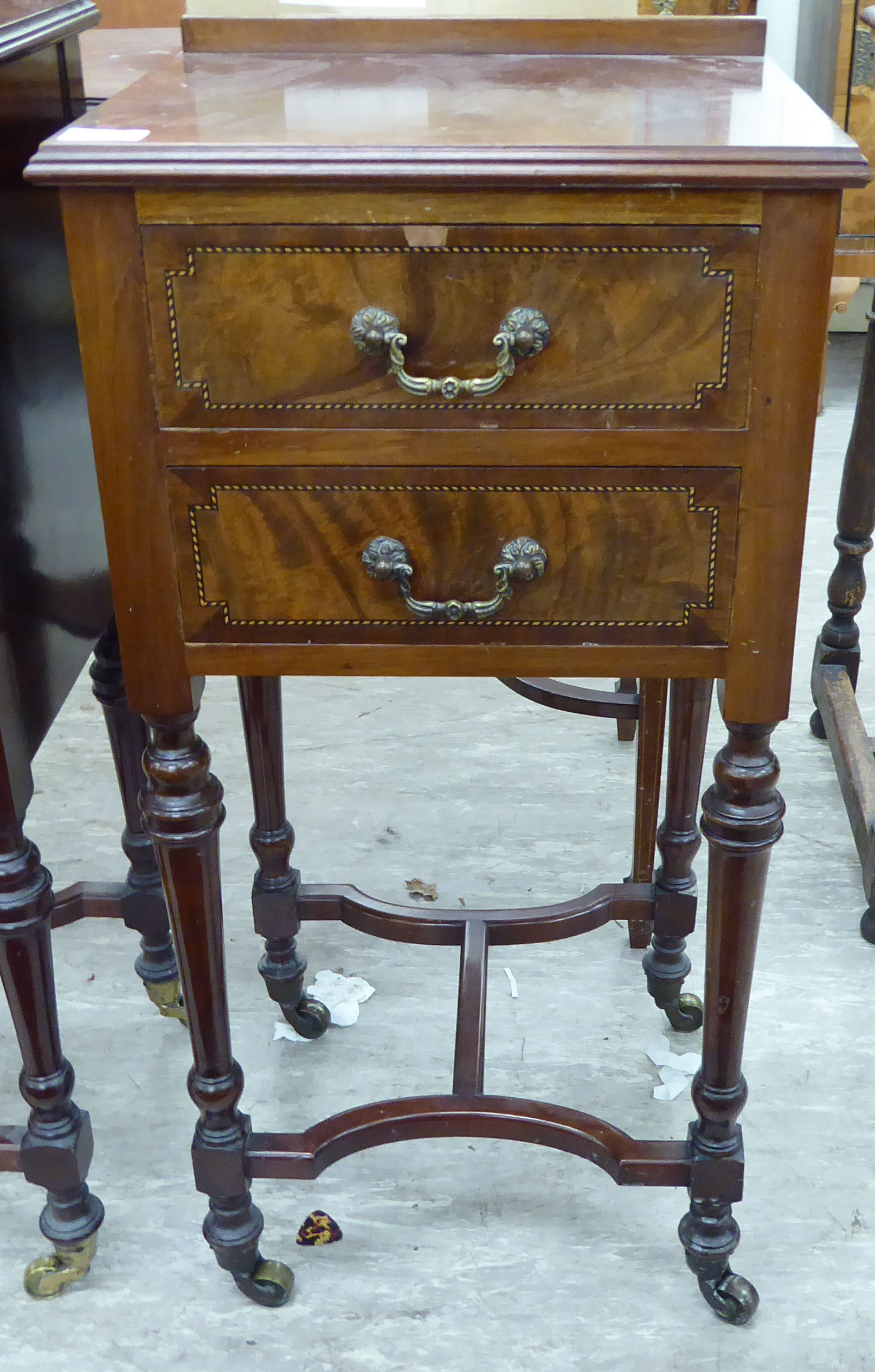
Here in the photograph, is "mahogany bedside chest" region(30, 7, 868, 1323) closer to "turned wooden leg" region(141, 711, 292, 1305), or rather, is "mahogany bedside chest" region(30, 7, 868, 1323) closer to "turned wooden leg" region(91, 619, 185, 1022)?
"turned wooden leg" region(141, 711, 292, 1305)

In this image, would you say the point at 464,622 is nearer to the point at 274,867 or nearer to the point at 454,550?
the point at 454,550

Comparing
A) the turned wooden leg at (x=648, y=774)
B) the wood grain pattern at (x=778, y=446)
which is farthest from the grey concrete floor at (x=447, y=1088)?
the wood grain pattern at (x=778, y=446)

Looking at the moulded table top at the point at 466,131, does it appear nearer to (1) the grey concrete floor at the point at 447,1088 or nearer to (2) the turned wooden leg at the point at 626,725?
(1) the grey concrete floor at the point at 447,1088

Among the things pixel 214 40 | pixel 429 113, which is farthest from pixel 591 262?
pixel 214 40

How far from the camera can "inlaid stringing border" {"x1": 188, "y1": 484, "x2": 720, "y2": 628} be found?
3.06ft

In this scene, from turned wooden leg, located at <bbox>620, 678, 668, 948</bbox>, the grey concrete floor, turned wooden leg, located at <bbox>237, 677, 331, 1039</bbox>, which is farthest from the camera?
turned wooden leg, located at <bbox>620, 678, 668, 948</bbox>

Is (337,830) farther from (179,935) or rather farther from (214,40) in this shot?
(214,40)

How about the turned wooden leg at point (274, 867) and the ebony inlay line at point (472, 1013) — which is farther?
the turned wooden leg at point (274, 867)

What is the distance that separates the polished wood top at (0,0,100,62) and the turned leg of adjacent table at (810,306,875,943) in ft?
4.00

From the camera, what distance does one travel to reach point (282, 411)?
916 mm

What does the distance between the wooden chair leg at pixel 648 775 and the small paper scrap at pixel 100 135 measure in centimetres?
92

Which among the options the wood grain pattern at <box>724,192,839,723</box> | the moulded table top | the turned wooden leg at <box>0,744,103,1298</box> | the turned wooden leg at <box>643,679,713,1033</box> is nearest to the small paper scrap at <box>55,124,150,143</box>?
the moulded table top

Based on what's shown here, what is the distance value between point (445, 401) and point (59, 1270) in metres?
0.96

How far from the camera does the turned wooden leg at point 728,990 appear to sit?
1047mm
